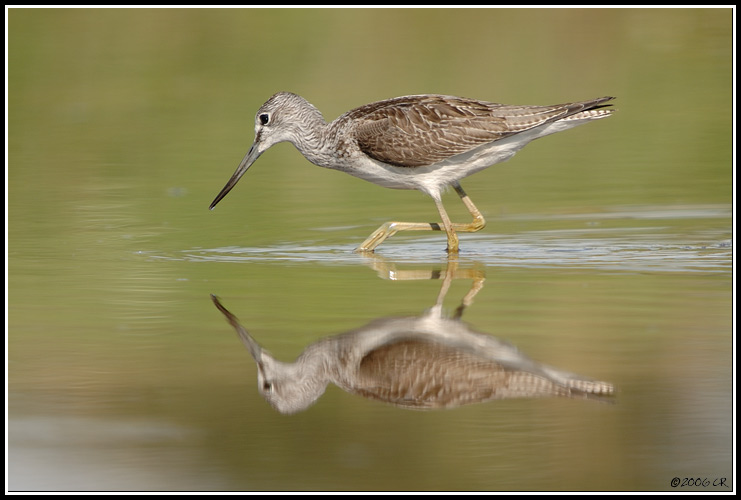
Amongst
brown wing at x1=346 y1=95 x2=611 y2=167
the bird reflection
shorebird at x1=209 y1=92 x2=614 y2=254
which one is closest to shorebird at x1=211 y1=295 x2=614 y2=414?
the bird reflection

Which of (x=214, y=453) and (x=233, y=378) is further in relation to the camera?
(x=233, y=378)

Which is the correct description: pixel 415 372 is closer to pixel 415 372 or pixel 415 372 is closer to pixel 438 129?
pixel 415 372

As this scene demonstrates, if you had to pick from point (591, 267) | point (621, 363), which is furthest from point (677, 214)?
point (621, 363)

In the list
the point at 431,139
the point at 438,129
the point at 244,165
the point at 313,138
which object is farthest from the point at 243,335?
the point at 244,165

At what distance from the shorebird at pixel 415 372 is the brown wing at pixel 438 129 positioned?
12.2 ft

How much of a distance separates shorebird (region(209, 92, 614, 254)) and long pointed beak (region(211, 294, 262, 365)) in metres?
2.56

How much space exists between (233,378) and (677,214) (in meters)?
6.91

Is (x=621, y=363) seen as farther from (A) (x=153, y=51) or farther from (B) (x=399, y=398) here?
(A) (x=153, y=51)

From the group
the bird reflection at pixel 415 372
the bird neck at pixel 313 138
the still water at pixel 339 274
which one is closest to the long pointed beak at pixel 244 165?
the still water at pixel 339 274

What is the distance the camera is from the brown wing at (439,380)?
668 centimetres

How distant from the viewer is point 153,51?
2578 centimetres

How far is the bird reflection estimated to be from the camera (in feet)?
21.9

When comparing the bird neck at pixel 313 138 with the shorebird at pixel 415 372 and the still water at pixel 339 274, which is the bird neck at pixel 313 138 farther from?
the shorebird at pixel 415 372

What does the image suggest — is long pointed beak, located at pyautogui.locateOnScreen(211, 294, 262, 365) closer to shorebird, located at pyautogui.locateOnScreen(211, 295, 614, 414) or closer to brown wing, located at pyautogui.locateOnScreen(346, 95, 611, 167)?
shorebird, located at pyautogui.locateOnScreen(211, 295, 614, 414)
